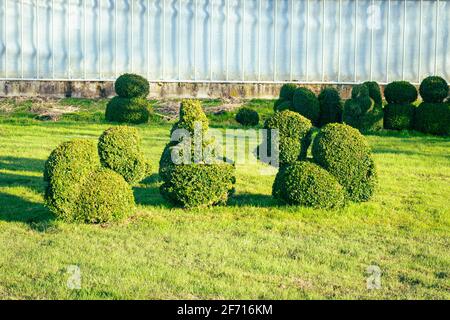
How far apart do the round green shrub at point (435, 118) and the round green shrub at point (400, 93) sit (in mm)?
689

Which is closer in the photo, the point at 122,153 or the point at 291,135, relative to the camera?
the point at 122,153

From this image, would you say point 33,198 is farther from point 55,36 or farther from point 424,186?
point 55,36

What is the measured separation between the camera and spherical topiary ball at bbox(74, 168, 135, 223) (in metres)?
10.4

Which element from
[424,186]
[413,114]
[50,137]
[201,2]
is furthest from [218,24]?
[424,186]

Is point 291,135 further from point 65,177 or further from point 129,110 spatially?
point 129,110

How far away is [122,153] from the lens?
11.7 m

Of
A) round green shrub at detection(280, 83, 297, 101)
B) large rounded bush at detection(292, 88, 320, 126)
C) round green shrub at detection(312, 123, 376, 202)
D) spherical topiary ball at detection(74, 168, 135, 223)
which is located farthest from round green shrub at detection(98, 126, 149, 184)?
round green shrub at detection(280, 83, 297, 101)

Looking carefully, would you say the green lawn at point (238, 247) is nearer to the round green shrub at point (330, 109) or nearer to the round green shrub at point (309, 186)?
the round green shrub at point (309, 186)

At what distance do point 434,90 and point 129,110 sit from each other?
9498 millimetres

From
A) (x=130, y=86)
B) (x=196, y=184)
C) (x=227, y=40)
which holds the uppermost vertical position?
(x=227, y=40)

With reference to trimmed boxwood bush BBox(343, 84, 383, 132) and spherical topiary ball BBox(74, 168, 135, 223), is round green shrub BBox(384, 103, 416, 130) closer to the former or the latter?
trimmed boxwood bush BBox(343, 84, 383, 132)

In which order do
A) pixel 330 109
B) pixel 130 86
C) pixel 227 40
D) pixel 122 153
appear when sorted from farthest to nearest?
1. pixel 227 40
2. pixel 130 86
3. pixel 330 109
4. pixel 122 153

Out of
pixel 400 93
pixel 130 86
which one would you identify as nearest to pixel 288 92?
pixel 400 93

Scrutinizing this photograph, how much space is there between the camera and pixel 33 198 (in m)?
12.3
